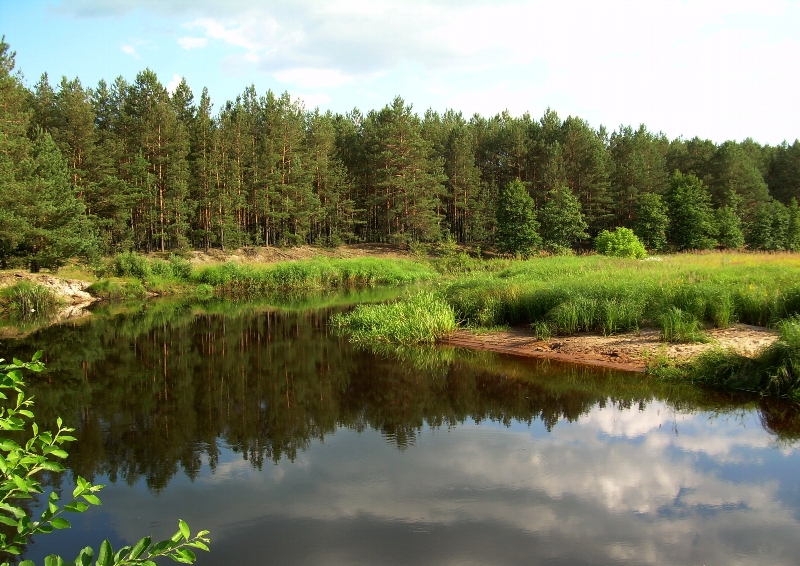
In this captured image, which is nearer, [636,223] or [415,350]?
[415,350]

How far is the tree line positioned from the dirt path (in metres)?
23.5

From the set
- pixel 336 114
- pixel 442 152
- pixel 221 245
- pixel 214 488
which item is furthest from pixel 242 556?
pixel 336 114

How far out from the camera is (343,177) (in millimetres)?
57094

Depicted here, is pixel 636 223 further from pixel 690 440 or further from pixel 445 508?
pixel 445 508

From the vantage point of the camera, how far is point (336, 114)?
7962cm

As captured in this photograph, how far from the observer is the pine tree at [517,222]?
5125 centimetres

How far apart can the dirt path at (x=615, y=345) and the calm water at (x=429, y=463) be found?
2.49ft

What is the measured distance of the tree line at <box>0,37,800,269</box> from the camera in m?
40.2

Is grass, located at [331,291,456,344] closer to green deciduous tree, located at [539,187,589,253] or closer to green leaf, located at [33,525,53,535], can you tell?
green leaf, located at [33,525,53,535]

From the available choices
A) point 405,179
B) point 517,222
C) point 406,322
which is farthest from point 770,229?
point 406,322

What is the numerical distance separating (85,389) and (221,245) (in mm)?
34650

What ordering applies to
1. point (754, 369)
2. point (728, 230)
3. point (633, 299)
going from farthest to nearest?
point (728, 230), point (633, 299), point (754, 369)

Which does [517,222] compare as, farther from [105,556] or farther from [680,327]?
[105,556]

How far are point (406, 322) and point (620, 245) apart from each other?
2551 centimetres
